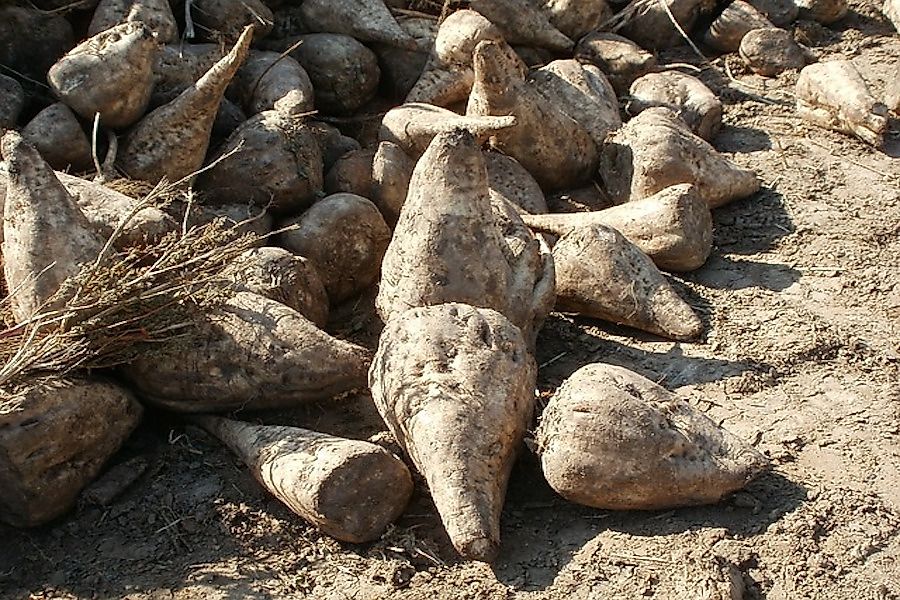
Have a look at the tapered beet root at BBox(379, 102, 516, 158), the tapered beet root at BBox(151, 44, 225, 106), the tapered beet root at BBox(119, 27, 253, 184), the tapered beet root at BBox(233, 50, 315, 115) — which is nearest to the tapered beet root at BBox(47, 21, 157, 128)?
the tapered beet root at BBox(119, 27, 253, 184)

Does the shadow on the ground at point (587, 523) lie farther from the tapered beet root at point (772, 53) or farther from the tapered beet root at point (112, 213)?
the tapered beet root at point (772, 53)

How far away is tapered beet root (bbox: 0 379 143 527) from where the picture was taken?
3676mm

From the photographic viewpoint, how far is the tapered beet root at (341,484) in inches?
141

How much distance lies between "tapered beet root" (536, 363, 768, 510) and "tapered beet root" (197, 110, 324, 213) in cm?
192

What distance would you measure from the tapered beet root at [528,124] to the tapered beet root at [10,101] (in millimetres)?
2093

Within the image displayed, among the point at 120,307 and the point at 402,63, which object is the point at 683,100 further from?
the point at 120,307

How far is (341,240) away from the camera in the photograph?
4.88 m

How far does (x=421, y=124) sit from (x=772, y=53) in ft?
8.59

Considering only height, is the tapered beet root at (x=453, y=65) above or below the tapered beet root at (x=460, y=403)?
above

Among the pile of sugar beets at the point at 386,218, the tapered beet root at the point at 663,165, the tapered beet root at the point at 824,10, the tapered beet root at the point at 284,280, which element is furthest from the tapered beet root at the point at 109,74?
the tapered beet root at the point at 824,10

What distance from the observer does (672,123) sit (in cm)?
569

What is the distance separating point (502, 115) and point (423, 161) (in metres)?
1.16

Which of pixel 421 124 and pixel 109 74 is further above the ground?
pixel 109 74

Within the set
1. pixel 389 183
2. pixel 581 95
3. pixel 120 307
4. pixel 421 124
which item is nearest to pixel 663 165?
pixel 581 95
